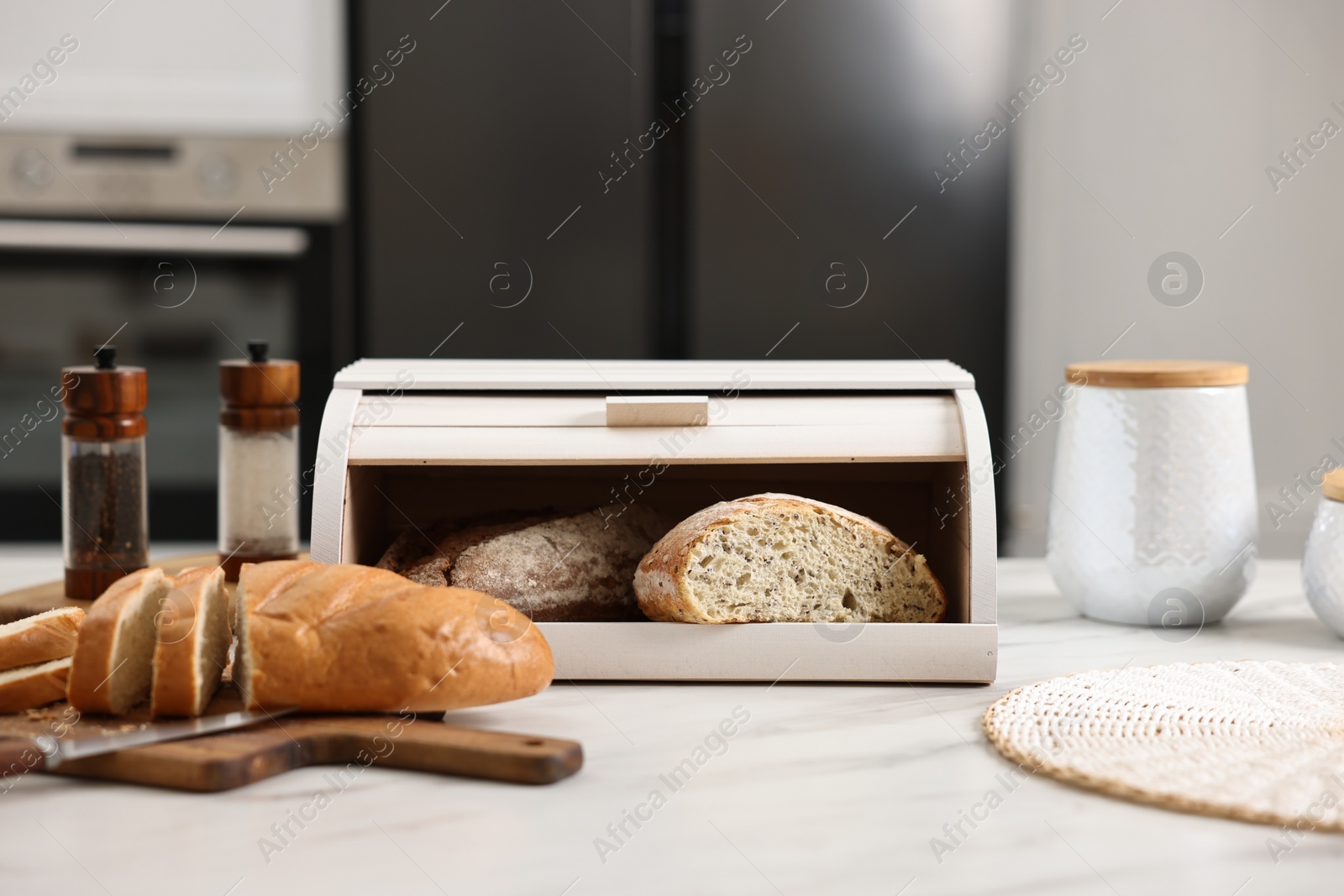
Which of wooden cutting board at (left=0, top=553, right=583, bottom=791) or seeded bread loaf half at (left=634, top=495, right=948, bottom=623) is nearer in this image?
wooden cutting board at (left=0, top=553, right=583, bottom=791)

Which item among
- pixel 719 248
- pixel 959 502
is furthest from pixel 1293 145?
pixel 959 502

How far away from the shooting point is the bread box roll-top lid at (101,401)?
107 cm

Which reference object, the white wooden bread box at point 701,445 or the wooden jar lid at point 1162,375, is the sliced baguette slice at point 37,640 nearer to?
the white wooden bread box at point 701,445

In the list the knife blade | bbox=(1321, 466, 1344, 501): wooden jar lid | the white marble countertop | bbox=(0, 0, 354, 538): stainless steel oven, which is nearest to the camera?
the white marble countertop

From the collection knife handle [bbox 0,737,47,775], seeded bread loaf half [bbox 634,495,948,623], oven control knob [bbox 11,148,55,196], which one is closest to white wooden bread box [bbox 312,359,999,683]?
seeded bread loaf half [bbox 634,495,948,623]

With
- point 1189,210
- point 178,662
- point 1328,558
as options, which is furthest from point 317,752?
point 1189,210

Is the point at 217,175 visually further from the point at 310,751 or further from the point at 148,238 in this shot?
the point at 310,751

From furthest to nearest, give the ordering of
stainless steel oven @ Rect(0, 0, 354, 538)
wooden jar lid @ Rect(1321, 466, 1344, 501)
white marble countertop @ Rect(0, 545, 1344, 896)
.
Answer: stainless steel oven @ Rect(0, 0, 354, 538), wooden jar lid @ Rect(1321, 466, 1344, 501), white marble countertop @ Rect(0, 545, 1344, 896)

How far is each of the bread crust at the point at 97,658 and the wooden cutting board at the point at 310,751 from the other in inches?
0.6

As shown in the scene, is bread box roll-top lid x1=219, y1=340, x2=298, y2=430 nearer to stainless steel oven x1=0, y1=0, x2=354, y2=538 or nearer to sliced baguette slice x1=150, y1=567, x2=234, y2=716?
sliced baguette slice x1=150, y1=567, x2=234, y2=716

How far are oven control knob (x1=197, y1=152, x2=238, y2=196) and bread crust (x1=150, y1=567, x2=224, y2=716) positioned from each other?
136 centimetres

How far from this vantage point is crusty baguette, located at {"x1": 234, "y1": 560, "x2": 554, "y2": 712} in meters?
0.82

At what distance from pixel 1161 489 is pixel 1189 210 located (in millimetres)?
1446

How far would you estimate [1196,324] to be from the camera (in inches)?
93.7
